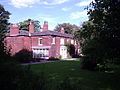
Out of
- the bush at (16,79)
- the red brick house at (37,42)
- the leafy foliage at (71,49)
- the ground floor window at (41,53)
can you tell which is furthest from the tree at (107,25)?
the leafy foliage at (71,49)

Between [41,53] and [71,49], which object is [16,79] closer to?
[41,53]

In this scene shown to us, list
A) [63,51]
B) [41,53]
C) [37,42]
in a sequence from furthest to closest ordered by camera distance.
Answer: [63,51] → [37,42] → [41,53]

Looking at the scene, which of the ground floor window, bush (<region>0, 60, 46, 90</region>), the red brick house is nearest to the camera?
bush (<region>0, 60, 46, 90</region>)

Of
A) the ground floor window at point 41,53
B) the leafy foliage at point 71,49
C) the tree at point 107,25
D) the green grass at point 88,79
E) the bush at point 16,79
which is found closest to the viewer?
the bush at point 16,79

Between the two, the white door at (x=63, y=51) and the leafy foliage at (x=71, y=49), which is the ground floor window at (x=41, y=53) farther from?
the leafy foliage at (x=71, y=49)

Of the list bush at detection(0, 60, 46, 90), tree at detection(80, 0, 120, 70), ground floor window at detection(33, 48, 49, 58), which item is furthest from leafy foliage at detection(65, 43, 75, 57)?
bush at detection(0, 60, 46, 90)

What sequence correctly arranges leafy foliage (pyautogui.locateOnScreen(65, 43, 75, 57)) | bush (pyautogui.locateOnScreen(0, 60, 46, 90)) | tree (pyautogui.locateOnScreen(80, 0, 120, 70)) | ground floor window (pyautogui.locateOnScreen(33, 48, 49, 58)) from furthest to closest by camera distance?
1. leafy foliage (pyautogui.locateOnScreen(65, 43, 75, 57))
2. ground floor window (pyautogui.locateOnScreen(33, 48, 49, 58))
3. tree (pyautogui.locateOnScreen(80, 0, 120, 70))
4. bush (pyautogui.locateOnScreen(0, 60, 46, 90))

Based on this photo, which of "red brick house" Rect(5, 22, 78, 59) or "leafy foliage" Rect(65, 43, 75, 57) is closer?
"red brick house" Rect(5, 22, 78, 59)

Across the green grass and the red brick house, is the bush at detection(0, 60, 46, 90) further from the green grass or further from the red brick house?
the red brick house

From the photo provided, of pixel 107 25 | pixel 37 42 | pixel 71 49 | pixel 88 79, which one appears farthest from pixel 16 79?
pixel 71 49

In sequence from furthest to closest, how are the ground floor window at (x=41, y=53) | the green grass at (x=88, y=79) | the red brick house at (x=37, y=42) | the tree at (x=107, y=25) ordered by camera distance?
1. the ground floor window at (x=41, y=53)
2. the red brick house at (x=37, y=42)
3. the green grass at (x=88, y=79)
4. the tree at (x=107, y=25)

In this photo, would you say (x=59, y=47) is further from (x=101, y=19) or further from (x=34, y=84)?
(x=34, y=84)

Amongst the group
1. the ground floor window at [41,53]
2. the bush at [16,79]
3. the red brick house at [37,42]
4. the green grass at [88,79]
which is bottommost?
the green grass at [88,79]

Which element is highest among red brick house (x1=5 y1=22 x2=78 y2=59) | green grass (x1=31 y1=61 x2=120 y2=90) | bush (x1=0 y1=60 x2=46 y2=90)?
red brick house (x1=5 y1=22 x2=78 y2=59)
